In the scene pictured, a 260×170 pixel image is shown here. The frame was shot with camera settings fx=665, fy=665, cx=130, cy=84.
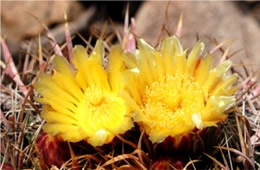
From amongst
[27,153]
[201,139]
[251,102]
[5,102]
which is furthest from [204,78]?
[5,102]

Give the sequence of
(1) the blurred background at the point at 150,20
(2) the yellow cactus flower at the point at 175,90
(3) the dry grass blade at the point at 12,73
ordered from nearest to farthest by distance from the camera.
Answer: (2) the yellow cactus flower at the point at 175,90, (3) the dry grass blade at the point at 12,73, (1) the blurred background at the point at 150,20

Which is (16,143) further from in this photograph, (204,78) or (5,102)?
(204,78)

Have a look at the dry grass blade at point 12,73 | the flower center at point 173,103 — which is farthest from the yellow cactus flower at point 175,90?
the dry grass blade at point 12,73

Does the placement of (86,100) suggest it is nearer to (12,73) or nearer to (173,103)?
(173,103)

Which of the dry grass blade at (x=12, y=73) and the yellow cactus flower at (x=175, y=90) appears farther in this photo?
the dry grass blade at (x=12, y=73)

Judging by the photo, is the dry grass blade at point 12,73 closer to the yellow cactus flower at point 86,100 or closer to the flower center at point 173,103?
the yellow cactus flower at point 86,100

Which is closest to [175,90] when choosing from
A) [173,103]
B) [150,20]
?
[173,103]

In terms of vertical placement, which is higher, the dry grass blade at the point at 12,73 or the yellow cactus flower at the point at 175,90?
the yellow cactus flower at the point at 175,90

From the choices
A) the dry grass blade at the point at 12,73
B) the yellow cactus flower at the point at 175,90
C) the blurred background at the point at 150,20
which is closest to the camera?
the yellow cactus flower at the point at 175,90
